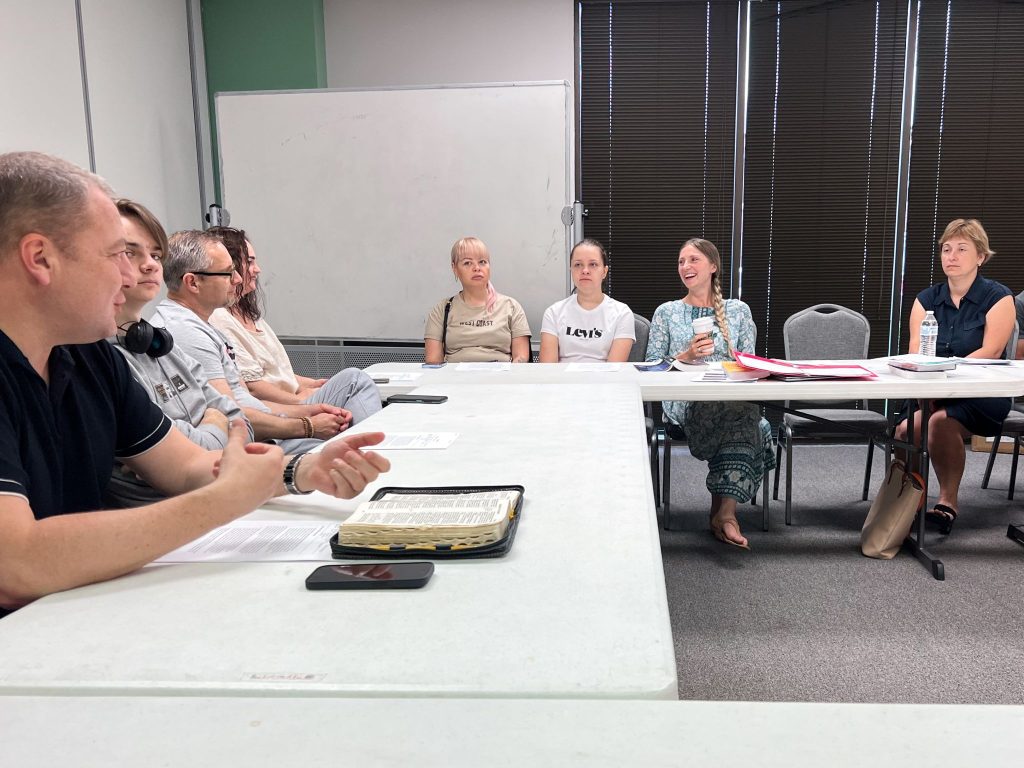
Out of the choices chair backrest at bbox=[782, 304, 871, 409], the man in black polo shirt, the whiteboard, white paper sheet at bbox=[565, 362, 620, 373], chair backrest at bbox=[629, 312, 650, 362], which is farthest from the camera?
the whiteboard

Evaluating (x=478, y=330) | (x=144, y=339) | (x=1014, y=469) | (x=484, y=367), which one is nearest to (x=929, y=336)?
(x=1014, y=469)

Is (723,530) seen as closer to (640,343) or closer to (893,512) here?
(893,512)

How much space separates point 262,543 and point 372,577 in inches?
9.9

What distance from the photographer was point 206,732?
0.65 m

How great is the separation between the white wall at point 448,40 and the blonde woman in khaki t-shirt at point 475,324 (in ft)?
5.21

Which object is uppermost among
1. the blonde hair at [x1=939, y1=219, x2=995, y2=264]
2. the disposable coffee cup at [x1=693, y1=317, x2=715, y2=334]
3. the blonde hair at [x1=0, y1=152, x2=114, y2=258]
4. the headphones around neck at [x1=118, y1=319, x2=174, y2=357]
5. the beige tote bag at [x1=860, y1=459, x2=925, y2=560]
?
the blonde hair at [x1=0, y1=152, x2=114, y2=258]

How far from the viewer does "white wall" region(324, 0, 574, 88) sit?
468cm

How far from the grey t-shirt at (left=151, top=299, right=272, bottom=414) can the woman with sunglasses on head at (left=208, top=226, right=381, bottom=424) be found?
0.33m

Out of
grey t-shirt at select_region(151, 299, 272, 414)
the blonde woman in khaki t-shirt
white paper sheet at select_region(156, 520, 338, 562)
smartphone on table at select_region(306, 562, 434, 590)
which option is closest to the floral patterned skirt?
the blonde woman in khaki t-shirt

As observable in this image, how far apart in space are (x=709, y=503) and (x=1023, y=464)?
6.33 feet

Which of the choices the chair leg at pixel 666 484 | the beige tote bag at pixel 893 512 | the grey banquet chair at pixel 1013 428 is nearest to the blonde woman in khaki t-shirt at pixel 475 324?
the chair leg at pixel 666 484

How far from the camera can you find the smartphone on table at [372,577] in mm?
956

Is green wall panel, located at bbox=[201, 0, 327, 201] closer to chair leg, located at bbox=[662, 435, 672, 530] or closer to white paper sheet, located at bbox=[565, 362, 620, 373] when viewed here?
white paper sheet, located at bbox=[565, 362, 620, 373]

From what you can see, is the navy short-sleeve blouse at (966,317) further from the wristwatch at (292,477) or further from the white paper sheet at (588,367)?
the wristwatch at (292,477)
